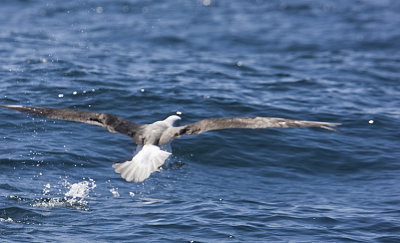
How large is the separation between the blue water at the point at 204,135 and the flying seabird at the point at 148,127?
495mm

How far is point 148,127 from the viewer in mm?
11469

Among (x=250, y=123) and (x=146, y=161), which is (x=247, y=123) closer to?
(x=250, y=123)

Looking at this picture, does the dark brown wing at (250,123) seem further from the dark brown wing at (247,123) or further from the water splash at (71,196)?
the water splash at (71,196)

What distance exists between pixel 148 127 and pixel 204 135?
420 centimetres

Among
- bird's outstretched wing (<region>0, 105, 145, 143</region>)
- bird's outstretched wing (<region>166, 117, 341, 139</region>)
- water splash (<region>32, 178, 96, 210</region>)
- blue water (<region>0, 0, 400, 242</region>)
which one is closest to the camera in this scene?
bird's outstretched wing (<region>166, 117, 341, 139</region>)

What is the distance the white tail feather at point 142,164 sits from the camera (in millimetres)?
10069

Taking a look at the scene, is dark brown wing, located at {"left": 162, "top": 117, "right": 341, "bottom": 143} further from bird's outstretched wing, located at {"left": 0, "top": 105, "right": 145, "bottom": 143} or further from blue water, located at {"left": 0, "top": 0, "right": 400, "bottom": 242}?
blue water, located at {"left": 0, "top": 0, "right": 400, "bottom": 242}

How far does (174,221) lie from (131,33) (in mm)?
18290

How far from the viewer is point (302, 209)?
1192 centimetres

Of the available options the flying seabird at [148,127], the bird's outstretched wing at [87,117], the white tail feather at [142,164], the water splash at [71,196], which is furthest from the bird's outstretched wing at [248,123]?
the water splash at [71,196]

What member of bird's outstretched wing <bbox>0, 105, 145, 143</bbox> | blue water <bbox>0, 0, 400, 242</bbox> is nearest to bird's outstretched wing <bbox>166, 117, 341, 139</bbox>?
bird's outstretched wing <bbox>0, 105, 145, 143</bbox>

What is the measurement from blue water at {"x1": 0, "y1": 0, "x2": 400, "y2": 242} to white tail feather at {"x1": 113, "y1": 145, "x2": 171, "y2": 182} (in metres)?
0.34

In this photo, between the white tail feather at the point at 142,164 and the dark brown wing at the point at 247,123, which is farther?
the white tail feather at the point at 142,164

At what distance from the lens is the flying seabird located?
991 centimetres
